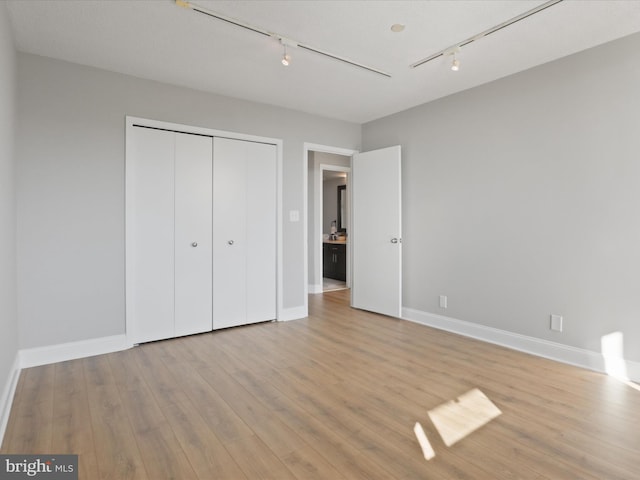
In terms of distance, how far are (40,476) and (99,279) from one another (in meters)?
1.93

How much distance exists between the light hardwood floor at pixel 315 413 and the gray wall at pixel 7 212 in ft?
1.26

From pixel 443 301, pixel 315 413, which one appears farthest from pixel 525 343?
pixel 315 413

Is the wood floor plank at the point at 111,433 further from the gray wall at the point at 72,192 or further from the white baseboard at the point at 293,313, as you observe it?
the white baseboard at the point at 293,313

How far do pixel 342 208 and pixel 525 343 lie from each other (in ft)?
18.0

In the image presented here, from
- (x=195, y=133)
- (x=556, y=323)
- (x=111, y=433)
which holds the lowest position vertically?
(x=111, y=433)

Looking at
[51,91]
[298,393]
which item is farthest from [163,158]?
[298,393]

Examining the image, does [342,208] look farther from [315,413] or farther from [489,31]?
[315,413]

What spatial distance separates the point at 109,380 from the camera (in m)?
2.76

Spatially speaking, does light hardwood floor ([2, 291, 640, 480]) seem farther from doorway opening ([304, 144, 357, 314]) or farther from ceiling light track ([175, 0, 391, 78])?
doorway opening ([304, 144, 357, 314])

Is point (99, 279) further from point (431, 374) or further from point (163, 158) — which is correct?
point (431, 374)

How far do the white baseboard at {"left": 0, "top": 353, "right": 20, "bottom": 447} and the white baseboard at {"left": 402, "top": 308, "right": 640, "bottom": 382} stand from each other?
3.84 meters

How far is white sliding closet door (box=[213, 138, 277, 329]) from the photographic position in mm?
4066

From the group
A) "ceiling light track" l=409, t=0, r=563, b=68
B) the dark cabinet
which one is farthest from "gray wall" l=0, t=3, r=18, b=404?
the dark cabinet

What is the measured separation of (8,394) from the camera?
2.35 meters
